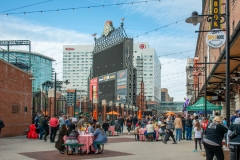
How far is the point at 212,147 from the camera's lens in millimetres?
10016

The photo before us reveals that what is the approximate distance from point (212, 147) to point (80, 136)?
8.13 metres

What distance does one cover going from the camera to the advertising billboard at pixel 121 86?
7889 cm

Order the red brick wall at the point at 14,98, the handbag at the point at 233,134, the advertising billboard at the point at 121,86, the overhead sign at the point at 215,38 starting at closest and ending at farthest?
1. the handbag at the point at 233,134
2. the overhead sign at the point at 215,38
3. the red brick wall at the point at 14,98
4. the advertising billboard at the point at 121,86

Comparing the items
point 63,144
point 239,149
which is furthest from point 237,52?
point 63,144

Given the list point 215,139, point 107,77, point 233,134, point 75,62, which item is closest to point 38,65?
point 75,62

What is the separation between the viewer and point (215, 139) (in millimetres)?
10000

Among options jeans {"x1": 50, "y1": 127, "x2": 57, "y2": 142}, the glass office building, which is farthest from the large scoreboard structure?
jeans {"x1": 50, "y1": 127, "x2": 57, "y2": 142}

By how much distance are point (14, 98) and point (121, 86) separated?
176 feet

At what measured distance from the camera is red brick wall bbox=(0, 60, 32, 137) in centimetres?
2559

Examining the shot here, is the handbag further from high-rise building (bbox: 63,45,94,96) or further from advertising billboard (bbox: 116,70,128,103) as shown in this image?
high-rise building (bbox: 63,45,94,96)

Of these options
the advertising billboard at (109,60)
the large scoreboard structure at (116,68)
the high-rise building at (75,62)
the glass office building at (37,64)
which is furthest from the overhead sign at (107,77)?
the high-rise building at (75,62)

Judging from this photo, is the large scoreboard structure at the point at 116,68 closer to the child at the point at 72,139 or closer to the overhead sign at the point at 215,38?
the child at the point at 72,139

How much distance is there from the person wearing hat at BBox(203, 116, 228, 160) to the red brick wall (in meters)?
17.9

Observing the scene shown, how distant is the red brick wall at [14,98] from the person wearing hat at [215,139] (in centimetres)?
1786
